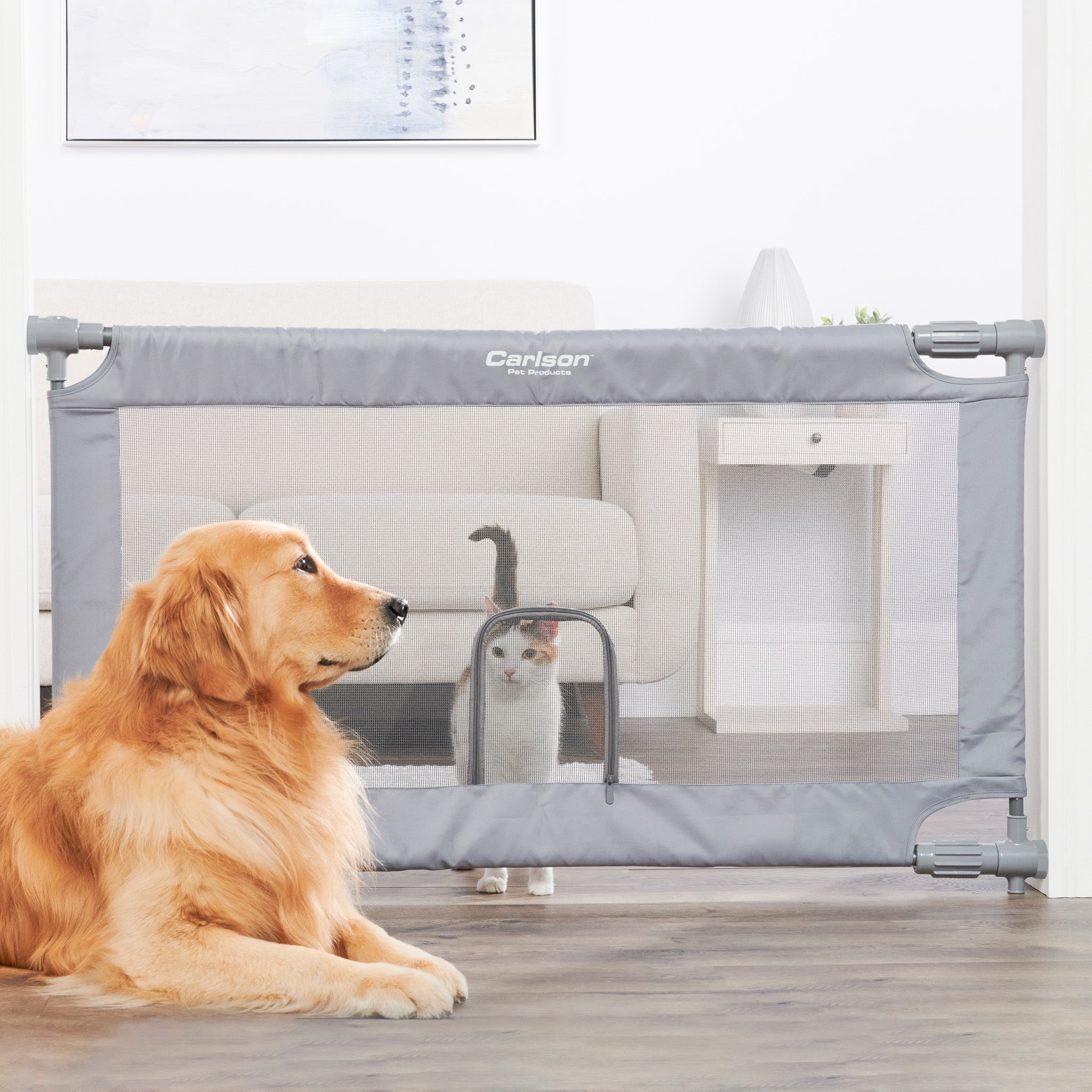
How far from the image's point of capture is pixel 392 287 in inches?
119

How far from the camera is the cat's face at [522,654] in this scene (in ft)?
5.17

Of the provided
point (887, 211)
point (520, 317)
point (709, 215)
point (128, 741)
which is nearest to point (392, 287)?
point (520, 317)

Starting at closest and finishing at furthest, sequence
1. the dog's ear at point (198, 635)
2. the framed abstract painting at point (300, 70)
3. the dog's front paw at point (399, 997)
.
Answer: the dog's front paw at point (399, 997), the dog's ear at point (198, 635), the framed abstract painting at point (300, 70)

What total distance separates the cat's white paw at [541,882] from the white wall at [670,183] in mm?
2020

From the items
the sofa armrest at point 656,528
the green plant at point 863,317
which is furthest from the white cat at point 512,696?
the green plant at point 863,317

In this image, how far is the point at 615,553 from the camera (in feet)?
5.24

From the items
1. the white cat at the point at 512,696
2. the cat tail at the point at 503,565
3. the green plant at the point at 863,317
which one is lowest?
the white cat at the point at 512,696

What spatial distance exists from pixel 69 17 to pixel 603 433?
2501 mm

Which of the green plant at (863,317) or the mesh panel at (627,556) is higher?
the green plant at (863,317)

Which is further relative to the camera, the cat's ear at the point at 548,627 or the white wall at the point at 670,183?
the white wall at the point at 670,183

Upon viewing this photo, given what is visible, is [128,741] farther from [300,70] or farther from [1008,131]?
[1008,131]

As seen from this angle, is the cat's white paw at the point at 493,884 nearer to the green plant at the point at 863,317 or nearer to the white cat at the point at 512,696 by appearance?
the white cat at the point at 512,696

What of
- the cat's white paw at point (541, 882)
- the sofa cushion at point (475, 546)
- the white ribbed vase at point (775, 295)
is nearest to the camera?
the sofa cushion at point (475, 546)

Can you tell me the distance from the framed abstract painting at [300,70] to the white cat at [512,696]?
6.85ft
